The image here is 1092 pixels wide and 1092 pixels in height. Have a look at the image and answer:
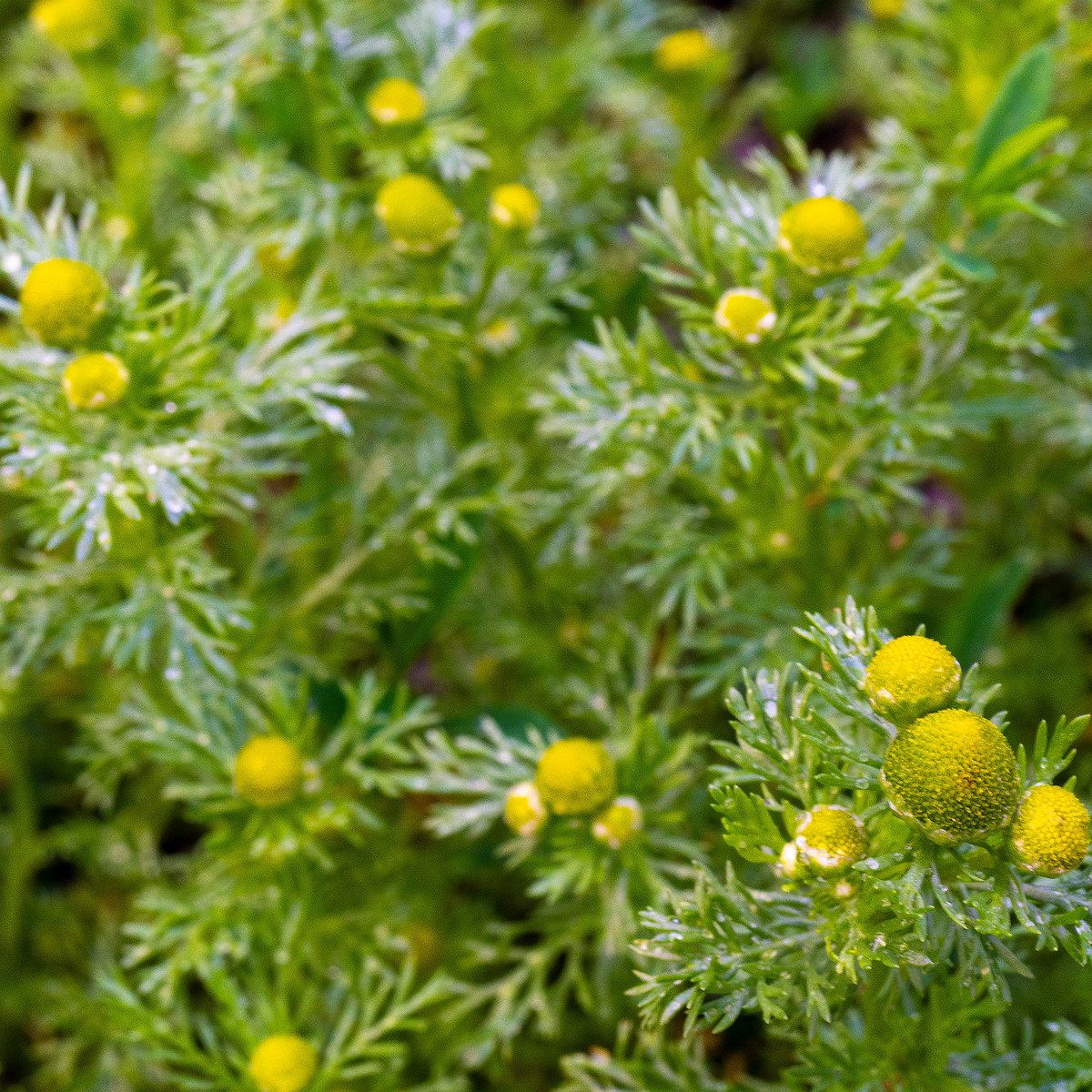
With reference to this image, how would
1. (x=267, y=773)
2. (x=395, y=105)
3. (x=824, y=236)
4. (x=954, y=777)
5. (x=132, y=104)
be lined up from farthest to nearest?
(x=132, y=104)
(x=395, y=105)
(x=267, y=773)
(x=824, y=236)
(x=954, y=777)

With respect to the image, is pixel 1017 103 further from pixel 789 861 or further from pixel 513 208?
pixel 789 861

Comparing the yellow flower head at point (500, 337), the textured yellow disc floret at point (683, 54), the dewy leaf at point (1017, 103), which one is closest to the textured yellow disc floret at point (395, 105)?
the yellow flower head at point (500, 337)

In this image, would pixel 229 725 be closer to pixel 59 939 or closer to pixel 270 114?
pixel 59 939

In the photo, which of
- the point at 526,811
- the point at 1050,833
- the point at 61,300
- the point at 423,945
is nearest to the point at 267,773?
the point at 526,811

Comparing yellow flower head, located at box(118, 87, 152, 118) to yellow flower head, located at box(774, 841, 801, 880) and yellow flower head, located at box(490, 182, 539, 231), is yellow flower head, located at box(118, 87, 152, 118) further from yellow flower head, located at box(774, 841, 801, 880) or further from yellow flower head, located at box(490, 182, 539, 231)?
yellow flower head, located at box(774, 841, 801, 880)

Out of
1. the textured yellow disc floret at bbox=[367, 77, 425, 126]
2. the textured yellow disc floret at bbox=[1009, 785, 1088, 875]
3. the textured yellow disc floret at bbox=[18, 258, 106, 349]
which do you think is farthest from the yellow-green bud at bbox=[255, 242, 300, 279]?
the textured yellow disc floret at bbox=[1009, 785, 1088, 875]

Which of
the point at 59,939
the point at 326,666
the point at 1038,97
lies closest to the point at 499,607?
the point at 326,666
